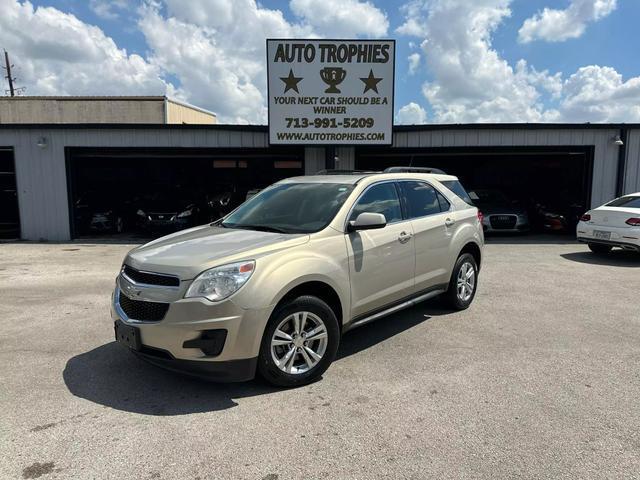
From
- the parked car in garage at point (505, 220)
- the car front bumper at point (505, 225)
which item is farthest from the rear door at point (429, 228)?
the car front bumper at point (505, 225)

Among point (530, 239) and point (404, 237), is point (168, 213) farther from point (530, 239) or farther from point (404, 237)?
point (404, 237)

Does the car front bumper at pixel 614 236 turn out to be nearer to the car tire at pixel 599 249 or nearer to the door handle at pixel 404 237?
the car tire at pixel 599 249

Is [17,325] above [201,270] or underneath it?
underneath

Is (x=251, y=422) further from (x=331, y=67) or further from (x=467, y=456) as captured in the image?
(x=331, y=67)

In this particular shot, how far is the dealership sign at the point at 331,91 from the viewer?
13.4m

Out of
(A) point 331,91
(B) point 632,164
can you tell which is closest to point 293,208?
(A) point 331,91

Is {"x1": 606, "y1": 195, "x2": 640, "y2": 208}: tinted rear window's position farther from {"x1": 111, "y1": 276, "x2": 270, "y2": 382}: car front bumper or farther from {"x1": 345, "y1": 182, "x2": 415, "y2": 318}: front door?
{"x1": 111, "y1": 276, "x2": 270, "y2": 382}: car front bumper

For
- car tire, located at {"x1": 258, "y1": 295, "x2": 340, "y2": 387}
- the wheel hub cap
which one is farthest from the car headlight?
the wheel hub cap

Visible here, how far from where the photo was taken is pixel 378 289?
4504 mm

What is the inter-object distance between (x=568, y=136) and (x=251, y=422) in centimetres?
1406

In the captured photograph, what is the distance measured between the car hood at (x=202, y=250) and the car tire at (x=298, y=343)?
0.49m

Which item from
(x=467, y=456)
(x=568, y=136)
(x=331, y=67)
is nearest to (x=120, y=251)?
(x=331, y=67)

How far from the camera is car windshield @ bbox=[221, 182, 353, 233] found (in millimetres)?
4332

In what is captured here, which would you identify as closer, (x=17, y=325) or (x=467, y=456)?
(x=467, y=456)
